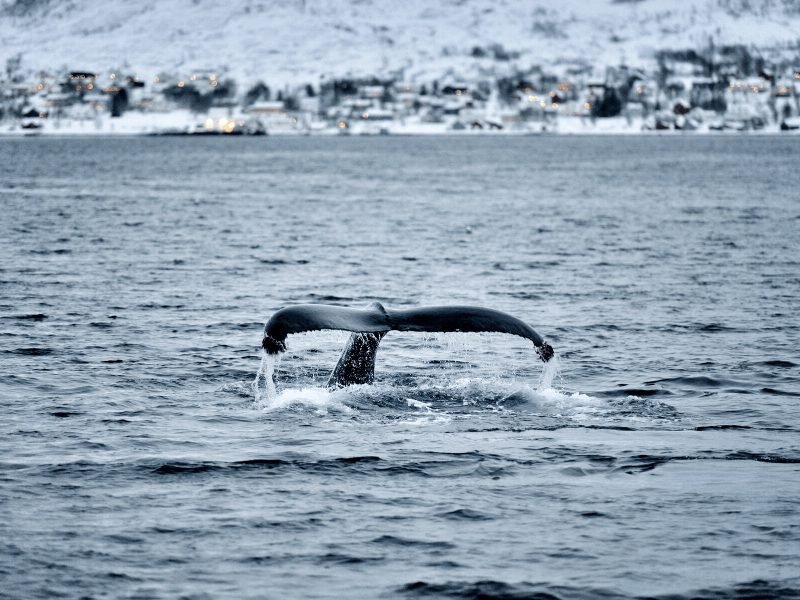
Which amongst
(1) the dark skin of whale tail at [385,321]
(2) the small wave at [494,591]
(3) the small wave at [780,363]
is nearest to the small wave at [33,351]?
(1) the dark skin of whale tail at [385,321]

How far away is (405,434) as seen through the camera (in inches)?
741

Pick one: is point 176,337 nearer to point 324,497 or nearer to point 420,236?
point 324,497

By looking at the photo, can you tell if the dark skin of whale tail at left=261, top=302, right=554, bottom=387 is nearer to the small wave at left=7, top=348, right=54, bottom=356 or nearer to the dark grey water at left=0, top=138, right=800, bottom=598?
the dark grey water at left=0, top=138, right=800, bottom=598

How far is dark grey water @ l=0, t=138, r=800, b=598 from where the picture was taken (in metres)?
13.9

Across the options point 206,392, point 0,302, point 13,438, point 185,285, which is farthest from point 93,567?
point 185,285

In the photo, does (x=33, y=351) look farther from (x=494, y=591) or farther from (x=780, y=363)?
(x=494, y=591)

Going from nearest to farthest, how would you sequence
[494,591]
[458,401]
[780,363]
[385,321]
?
[494,591] < [385,321] < [458,401] < [780,363]

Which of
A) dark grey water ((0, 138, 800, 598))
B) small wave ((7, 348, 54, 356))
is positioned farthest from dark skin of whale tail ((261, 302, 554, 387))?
small wave ((7, 348, 54, 356))

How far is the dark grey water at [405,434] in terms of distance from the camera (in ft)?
45.7

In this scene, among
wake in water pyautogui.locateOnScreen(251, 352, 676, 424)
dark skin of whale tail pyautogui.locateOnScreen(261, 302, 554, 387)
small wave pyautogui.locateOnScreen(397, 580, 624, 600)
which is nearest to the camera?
small wave pyautogui.locateOnScreen(397, 580, 624, 600)

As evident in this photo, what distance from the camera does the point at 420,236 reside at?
59125 mm

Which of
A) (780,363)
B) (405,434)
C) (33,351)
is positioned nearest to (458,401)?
(405,434)

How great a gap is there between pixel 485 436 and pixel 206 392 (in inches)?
221

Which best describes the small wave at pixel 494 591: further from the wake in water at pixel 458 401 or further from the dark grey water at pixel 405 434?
the wake in water at pixel 458 401
